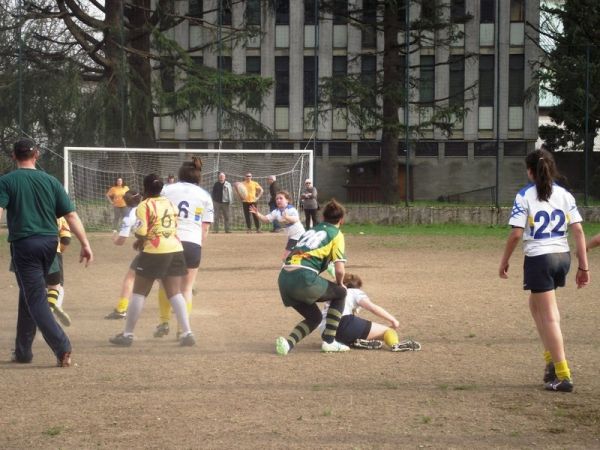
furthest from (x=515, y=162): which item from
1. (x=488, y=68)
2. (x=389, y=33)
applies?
(x=389, y=33)

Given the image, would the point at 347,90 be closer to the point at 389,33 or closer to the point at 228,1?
the point at 389,33

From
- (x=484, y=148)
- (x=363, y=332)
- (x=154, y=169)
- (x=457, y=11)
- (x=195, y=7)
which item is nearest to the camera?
(x=363, y=332)

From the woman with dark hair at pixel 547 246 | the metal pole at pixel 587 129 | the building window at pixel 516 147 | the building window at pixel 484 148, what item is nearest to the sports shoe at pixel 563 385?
the woman with dark hair at pixel 547 246

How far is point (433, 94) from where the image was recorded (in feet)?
150

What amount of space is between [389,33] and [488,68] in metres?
9.07

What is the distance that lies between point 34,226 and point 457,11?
34959 mm

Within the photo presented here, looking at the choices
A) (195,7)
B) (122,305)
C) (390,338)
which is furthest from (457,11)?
(390,338)

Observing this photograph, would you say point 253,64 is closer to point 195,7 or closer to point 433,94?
point 433,94

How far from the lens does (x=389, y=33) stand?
36.8m

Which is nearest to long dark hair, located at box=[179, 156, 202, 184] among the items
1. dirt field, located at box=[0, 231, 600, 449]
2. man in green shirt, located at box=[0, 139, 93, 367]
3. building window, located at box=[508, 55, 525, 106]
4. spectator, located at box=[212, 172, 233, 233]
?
dirt field, located at box=[0, 231, 600, 449]

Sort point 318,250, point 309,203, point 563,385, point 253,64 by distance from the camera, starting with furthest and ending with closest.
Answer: point 253,64 < point 309,203 < point 318,250 < point 563,385

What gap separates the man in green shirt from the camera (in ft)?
25.9

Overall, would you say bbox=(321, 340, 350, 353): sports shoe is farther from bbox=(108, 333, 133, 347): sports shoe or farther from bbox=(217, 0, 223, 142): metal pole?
bbox=(217, 0, 223, 142): metal pole

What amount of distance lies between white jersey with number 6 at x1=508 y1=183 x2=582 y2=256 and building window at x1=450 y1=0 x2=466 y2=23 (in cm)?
3234
